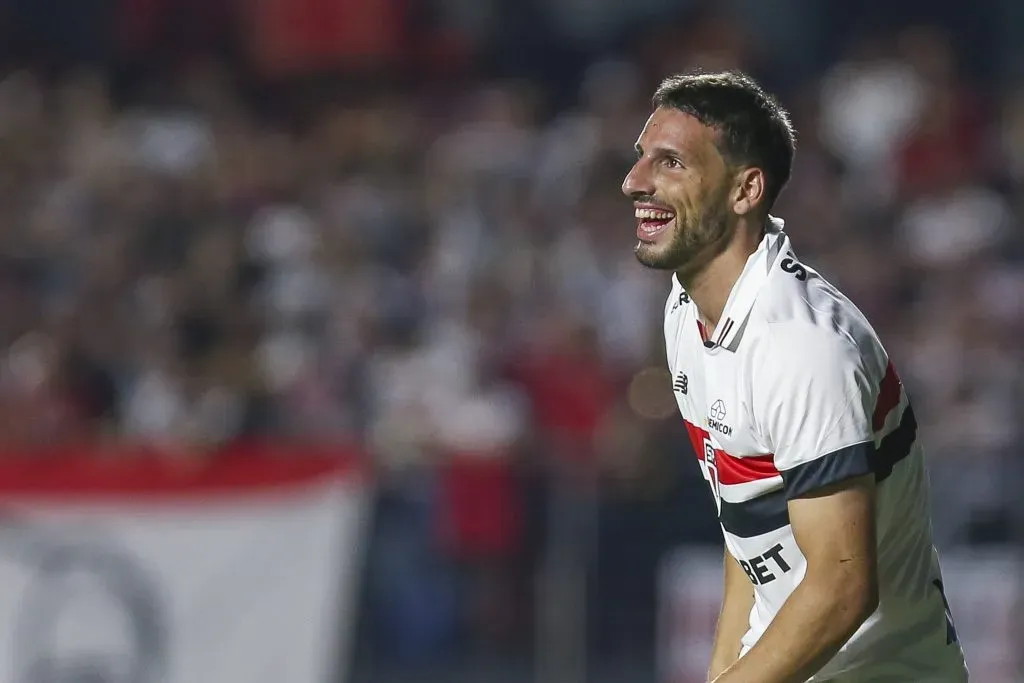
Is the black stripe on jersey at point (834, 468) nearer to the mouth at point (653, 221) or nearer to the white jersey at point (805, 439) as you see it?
the white jersey at point (805, 439)

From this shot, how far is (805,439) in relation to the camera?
354 centimetres

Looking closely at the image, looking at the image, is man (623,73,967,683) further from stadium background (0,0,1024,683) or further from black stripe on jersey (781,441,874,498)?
stadium background (0,0,1024,683)

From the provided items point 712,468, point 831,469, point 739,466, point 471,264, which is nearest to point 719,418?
point 739,466

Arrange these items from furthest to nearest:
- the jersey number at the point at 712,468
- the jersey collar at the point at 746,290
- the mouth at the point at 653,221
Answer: the jersey number at the point at 712,468 < the mouth at the point at 653,221 < the jersey collar at the point at 746,290

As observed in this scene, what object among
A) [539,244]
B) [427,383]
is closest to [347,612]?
[427,383]

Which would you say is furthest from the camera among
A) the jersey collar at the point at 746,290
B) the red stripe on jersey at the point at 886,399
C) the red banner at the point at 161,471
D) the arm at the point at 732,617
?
the red banner at the point at 161,471

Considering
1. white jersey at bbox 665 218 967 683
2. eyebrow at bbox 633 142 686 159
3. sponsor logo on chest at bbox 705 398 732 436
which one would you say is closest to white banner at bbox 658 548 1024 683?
white jersey at bbox 665 218 967 683

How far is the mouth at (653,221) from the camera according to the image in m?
3.92

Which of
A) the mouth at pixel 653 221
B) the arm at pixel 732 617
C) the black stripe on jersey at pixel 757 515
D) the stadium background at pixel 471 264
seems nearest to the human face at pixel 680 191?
the mouth at pixel 653 221

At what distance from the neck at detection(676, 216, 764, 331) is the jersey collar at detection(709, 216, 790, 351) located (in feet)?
0.06

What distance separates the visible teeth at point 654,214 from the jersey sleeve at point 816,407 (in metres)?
0.44

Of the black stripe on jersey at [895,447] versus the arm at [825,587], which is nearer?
the arm at [825,587]

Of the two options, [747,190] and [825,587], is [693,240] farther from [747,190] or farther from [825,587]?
[825,587]

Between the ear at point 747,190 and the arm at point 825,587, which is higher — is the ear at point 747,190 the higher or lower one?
the higher one
